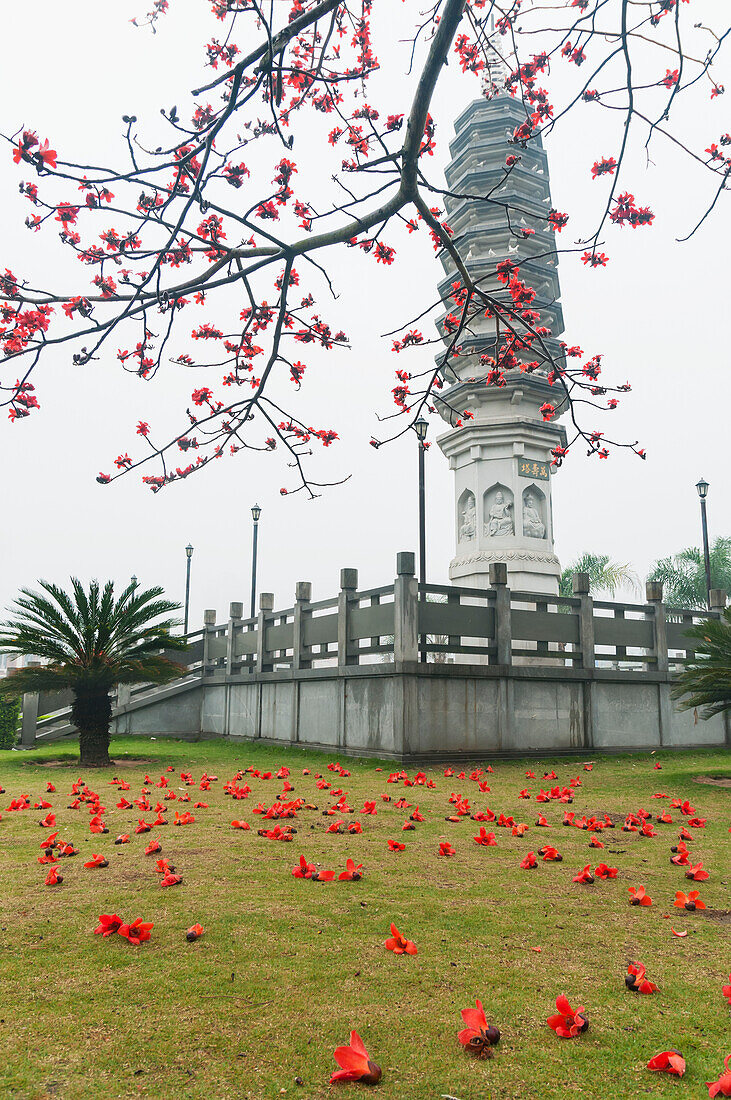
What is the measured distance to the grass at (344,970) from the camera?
2328 mm

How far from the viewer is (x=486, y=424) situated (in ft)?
66.5

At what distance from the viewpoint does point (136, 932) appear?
3.42 metres

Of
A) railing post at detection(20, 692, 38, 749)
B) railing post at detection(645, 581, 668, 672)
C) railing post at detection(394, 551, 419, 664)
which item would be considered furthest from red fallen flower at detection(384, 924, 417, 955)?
railing post at detection(20, 692, 38, 749)

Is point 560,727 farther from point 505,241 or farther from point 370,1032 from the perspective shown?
point 505,241

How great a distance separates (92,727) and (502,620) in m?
7.11

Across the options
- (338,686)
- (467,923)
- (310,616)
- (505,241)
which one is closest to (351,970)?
(467,923)

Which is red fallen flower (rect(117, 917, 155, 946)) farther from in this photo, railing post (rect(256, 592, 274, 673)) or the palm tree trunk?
Result: railing post (rect(256, 592, 274, 673))

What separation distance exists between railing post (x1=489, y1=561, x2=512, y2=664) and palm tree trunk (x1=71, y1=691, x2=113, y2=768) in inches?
261

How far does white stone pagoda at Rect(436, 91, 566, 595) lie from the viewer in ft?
65.7

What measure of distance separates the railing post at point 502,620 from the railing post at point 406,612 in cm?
176

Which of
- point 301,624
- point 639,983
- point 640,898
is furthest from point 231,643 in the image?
point 639,983

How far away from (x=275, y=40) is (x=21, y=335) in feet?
7.18

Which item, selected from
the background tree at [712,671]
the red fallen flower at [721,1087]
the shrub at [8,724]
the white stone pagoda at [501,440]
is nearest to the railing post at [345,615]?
the background tree at [712,671]

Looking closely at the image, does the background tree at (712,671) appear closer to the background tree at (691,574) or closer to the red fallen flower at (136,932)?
the red fallen flower at (136,932)
